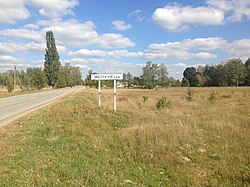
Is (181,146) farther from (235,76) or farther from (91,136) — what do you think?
(235,76)

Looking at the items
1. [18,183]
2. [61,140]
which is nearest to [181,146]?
[61,140]

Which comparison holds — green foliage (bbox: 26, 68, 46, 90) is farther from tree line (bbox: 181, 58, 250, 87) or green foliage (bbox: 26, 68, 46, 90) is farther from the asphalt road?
tree line (bbox: 181, 58, 250, 87)

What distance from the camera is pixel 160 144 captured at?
780cm

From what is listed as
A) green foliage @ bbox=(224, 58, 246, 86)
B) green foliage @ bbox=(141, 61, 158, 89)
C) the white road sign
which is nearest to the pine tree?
green foliage @ bbox=(141, 61, 158, 89)

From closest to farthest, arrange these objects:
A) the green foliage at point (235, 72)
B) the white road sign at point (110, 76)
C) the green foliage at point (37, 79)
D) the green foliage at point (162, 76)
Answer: the white road sign at point (110, 76), the green foliage at point (37, 79), the green foliage at point (235, 72), the green foliage at point (162, 76)

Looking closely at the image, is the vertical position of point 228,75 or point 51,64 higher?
point 51,64

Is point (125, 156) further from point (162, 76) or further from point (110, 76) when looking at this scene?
point (162, 76)

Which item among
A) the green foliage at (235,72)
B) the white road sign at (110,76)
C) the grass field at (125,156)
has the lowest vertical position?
the grass field at (125,156)

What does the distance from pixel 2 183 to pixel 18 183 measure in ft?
0.98

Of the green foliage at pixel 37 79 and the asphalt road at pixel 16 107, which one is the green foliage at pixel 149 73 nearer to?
the green foliage at pixel 37 79

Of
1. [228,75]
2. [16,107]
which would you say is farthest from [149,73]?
[16,107]

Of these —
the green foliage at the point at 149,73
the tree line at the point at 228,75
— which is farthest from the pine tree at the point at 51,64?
the tree line at the point at 228,75

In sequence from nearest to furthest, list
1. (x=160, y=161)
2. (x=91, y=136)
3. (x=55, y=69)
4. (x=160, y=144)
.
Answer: (x=160, y=161), (x=160, y=144), (x=91, y=136), (x=55, y=69)

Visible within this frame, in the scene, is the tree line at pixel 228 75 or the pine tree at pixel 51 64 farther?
the tree line at pixel 228 75
